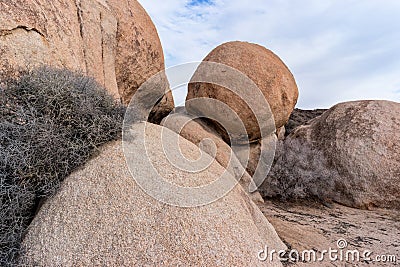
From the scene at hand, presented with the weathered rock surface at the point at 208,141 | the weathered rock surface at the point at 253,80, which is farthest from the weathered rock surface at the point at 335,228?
the weathered rock surface at the point at 253,80

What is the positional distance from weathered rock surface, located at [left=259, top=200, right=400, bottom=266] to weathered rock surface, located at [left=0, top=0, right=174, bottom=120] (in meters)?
2.81

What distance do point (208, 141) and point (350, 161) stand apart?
3.10 meters

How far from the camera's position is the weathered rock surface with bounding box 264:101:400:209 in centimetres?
723

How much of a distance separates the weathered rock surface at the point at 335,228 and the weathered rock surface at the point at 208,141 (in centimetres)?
82

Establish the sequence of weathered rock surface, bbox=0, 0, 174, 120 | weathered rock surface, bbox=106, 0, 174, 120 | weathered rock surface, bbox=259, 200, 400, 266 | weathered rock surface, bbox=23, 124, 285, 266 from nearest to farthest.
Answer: weathered rock surface, bbox=23, 124, 285, 266, weathered rock surface, bbox=0, 0, 174, 120, weathered rock surface, bbox=259, 200, 400, 266, weathered rock surface, bbox=106, 0, 174, 120

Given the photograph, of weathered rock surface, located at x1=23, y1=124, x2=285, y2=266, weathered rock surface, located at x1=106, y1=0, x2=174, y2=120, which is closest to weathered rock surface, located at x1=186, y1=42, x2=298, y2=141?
weathered rock surface, located at x1=106, y1=0, x2=174, y2=120

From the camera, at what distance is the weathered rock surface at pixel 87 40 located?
3248mm

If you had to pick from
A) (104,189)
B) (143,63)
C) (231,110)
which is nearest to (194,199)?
(104,189)

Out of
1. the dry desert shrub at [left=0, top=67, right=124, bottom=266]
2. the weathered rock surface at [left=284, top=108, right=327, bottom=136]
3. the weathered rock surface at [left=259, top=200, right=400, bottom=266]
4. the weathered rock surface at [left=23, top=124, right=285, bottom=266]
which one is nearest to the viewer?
the weathered rock surface at [left=23, top=124, right=285, bottom=266]

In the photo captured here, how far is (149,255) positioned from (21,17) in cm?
252

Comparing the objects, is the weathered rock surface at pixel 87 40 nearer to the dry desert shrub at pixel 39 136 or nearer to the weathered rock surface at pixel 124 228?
the dry desert shrub at pixel 39 136

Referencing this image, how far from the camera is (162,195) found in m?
2.62

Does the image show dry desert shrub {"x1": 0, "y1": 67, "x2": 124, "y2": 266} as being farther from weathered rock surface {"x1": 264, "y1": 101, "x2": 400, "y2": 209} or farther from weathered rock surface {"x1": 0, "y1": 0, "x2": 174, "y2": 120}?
weathered rock surface {"x1": 264, "y1": 101, "x2": 400, "y2": 209}

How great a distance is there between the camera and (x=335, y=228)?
17.6 feet
